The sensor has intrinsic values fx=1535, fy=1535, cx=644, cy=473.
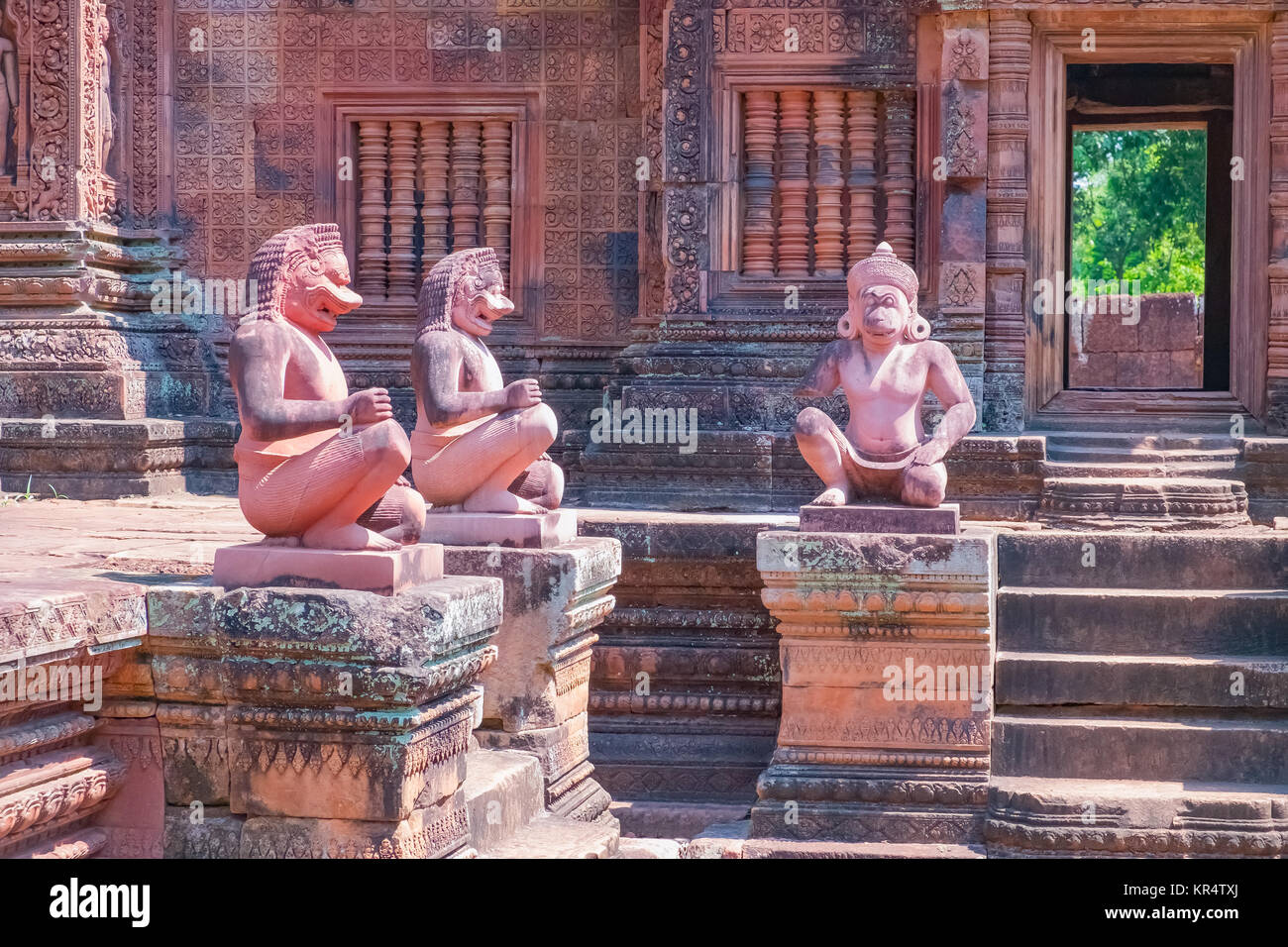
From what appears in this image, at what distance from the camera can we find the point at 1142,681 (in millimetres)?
5383

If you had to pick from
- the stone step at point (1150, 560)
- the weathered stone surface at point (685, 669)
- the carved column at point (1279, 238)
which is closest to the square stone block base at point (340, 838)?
the weathered stone surface at point (685, 669)

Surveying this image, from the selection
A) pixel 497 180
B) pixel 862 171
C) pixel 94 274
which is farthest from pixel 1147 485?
pixel 94 274

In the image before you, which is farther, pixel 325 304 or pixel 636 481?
pixel 636 481

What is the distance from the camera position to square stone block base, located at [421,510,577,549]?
4.67 m

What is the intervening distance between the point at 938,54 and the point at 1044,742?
3.88 m

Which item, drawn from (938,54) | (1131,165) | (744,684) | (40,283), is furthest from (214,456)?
(1131,165)

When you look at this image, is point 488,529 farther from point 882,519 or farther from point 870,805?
point 870,805

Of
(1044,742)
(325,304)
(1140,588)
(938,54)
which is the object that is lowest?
(1044,742)

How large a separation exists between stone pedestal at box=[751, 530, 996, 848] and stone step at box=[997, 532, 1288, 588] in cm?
99

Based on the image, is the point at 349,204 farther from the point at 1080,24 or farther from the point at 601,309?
the point at 1080,24

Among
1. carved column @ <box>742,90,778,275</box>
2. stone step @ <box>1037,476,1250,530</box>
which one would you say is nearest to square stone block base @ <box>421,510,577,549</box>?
stone step @ <box>1037,476,1250,530</box>

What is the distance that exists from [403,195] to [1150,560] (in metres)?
4.69

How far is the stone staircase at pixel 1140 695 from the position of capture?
4.79m

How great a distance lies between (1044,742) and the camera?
523 centimetres
